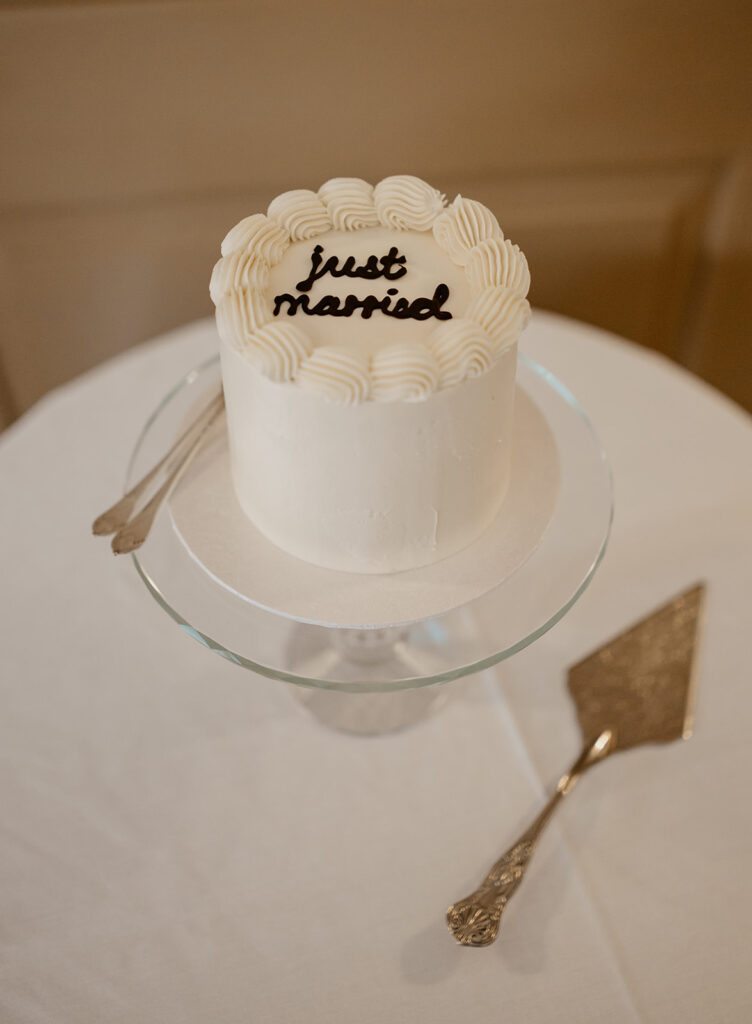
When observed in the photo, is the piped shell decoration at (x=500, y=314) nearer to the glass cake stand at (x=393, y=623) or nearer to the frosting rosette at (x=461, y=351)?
the frosting rosette at (x=461, y=351)

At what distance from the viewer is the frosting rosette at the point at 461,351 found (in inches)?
31.4

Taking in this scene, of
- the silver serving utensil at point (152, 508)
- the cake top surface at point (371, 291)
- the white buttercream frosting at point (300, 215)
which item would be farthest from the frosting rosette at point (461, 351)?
the silver serving utensil at point (152, 508)

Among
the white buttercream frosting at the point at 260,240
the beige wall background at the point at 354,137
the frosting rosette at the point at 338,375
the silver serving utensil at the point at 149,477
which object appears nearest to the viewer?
the frosting rosette at the point at 338,375

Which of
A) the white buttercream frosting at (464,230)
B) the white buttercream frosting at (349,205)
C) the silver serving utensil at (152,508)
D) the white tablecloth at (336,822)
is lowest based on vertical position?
the white tablecloth at (336,822)

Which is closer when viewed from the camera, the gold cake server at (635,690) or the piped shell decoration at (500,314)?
the piped shell decoration at (500,314)

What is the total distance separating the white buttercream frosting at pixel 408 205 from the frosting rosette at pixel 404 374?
0.71ft

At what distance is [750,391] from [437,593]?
6.16ft

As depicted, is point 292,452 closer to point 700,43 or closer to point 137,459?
point 137,459

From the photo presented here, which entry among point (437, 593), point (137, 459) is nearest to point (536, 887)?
point (437, 593)

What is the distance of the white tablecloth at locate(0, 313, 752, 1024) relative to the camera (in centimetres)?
93

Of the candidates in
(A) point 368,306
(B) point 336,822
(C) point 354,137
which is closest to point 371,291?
(A) point 368,306

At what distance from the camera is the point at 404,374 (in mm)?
785

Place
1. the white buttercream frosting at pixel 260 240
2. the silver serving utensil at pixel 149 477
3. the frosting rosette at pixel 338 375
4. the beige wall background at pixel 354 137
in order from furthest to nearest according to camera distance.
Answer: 1. the beige wall background at pixel 354 137
2. the silver serving utensil at pixel 149 477
3. the white buttercream frosting at pixel 260 240
4. the frosting rosette at pixel 338 375

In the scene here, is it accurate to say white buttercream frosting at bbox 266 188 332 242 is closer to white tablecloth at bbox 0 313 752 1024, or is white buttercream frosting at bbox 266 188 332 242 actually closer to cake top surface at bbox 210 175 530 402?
cake top surface at bbox 210 175 530 402
